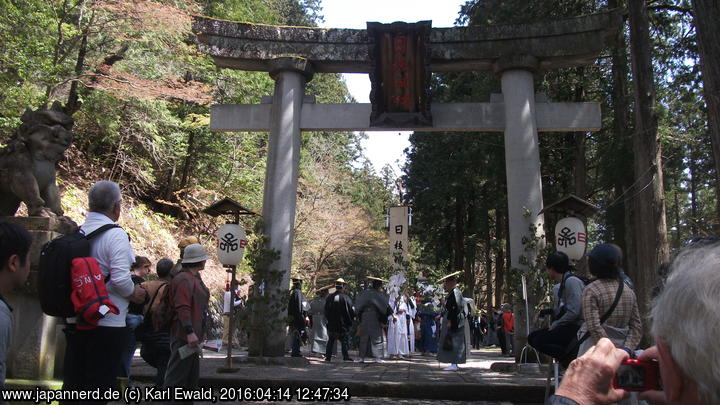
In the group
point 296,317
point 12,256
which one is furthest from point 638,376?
point 296,317

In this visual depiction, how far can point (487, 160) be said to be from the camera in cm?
2222

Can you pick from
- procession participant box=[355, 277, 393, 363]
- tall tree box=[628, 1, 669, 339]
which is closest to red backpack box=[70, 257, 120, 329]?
procession participant box=[355, 277, 393, 363]

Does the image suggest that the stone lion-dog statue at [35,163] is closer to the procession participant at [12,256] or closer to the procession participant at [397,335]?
the procession participant at [12,256]

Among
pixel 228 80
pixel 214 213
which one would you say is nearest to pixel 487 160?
pixel 228 80

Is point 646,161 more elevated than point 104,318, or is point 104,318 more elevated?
point 646,161

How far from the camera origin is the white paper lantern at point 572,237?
9.80 metres

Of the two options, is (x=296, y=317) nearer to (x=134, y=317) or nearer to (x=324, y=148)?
(x=134, y=317)

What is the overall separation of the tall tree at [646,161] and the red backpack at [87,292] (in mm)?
10158

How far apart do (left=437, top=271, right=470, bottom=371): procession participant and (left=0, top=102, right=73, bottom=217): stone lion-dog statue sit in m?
6.81

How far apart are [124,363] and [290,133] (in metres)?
6.70

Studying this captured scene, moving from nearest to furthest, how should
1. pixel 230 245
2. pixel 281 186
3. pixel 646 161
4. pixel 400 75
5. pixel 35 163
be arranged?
pixel 35 163, pixel 230 245, pixel 646 161, pixel 281 186, pixel 400 75

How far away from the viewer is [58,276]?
340 centimetres

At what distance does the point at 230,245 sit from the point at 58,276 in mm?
7166

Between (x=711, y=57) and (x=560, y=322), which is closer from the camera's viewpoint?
(x=560, y=322)
